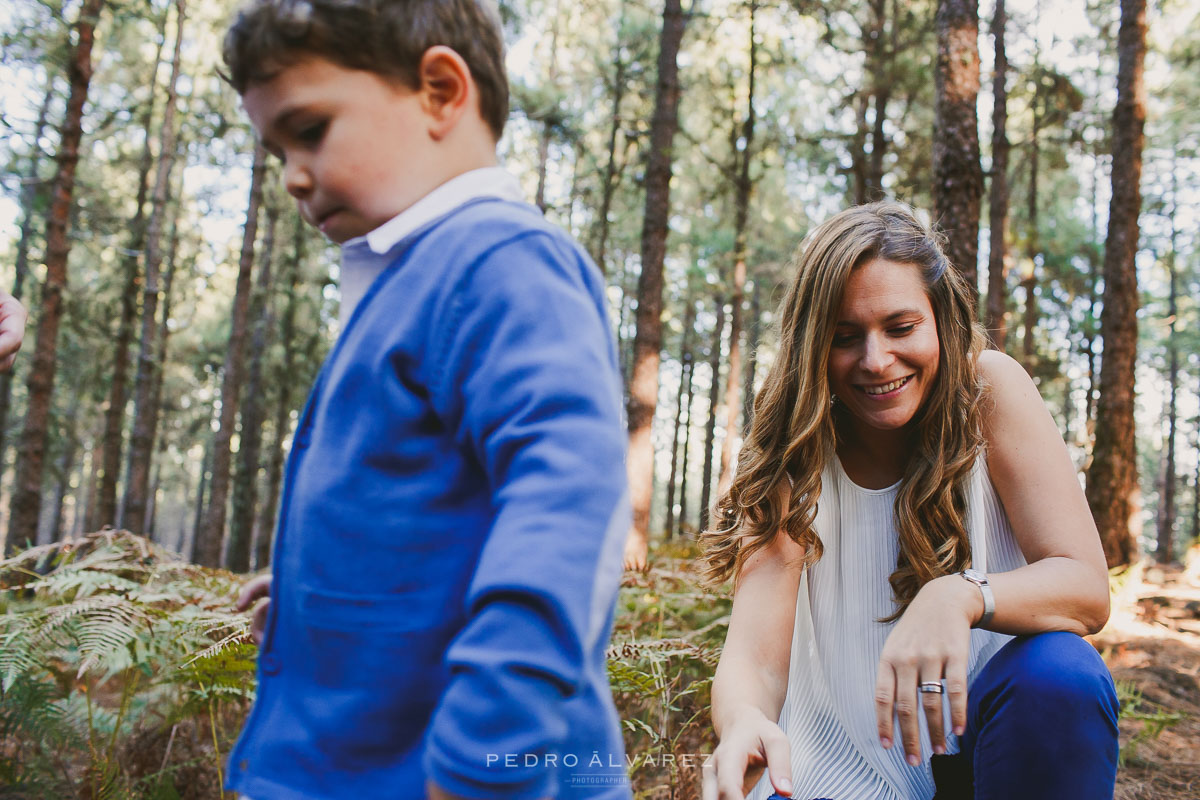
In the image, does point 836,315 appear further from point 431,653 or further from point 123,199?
point 123,199

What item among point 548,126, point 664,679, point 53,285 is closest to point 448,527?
point 664,679

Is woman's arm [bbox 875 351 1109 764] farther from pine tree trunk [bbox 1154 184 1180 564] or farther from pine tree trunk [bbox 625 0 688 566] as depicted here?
pine tree trunk [bbox 1154 184 1180 564]

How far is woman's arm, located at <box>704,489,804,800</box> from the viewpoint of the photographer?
1.41m

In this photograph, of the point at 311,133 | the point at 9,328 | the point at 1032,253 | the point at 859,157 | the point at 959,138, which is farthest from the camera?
the point at 1032,253

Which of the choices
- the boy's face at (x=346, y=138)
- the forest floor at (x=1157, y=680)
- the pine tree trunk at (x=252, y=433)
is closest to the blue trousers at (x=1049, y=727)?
the boy's face at (x=346, y=138)

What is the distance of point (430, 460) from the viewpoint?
38.1 inches

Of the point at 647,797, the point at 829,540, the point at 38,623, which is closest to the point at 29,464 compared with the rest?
the point at 38,623

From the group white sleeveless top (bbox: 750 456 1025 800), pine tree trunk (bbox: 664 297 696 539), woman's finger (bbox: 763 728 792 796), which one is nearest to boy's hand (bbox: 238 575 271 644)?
woman's finger (bbox: 763 728 792 796)

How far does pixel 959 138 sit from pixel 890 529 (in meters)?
4.01

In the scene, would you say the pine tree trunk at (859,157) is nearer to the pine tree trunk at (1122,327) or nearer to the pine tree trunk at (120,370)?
the pine tree trunk at (1122,327)

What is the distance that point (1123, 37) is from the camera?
28.2ft

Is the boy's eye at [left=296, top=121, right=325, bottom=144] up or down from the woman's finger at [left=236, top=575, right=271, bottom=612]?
up

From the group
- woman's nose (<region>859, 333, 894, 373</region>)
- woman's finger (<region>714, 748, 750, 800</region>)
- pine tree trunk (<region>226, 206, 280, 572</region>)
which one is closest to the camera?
woman's finger (<region>714, 748, 750, 800</region>)

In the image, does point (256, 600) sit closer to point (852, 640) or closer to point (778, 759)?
point (778, 759)
